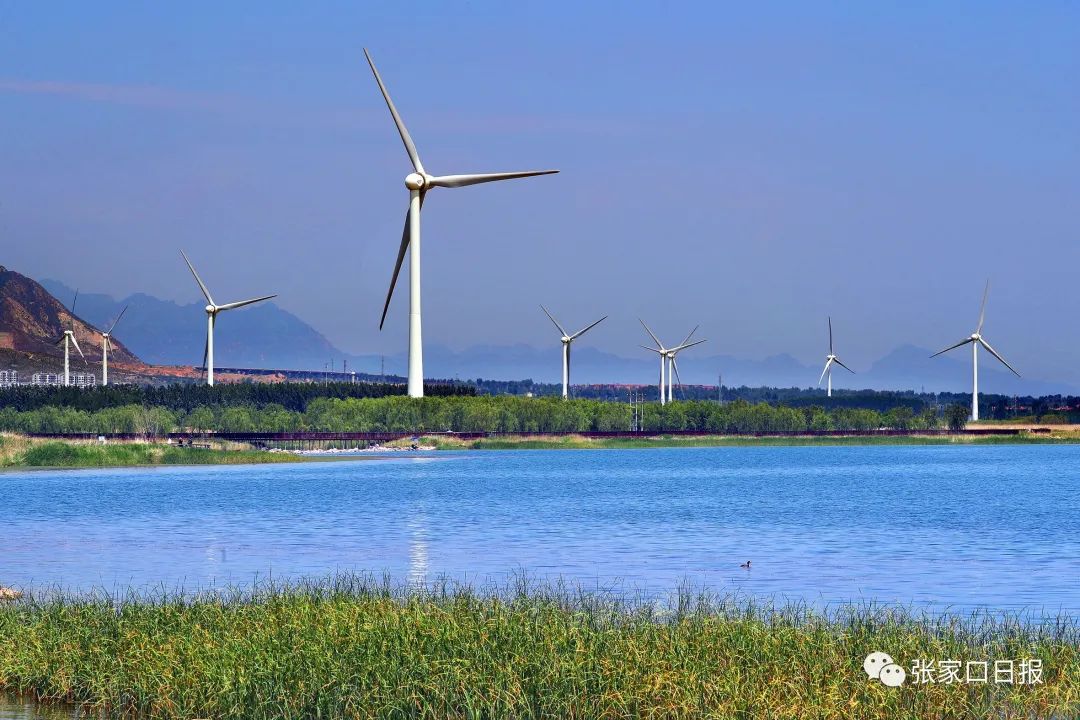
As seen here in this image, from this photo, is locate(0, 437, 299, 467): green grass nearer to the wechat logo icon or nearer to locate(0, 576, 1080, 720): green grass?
locate(0, 576, 1080, 720): green grass

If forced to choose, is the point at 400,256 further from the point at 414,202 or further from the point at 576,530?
the point at 576,530

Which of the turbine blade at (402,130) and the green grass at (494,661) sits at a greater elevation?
the turbine blade at (402,130)

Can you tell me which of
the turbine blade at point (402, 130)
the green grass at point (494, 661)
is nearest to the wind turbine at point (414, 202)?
the turbine blade at point (402, 130)

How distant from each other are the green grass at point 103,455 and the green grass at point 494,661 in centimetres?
9441

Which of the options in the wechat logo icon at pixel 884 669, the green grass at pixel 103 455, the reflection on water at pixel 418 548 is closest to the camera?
the wechat logo icon at pixel 884 669

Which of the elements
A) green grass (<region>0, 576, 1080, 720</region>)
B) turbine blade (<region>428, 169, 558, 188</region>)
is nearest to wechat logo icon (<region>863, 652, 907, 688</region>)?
green grass (<region>0, 576, 1080, 720</region>)

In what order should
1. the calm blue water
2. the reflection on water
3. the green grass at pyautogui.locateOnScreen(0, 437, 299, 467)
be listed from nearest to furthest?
the calm blue water, the reflection on water, the green grass at pyautogui.locateOnScreen(0, 437, 299, 467)

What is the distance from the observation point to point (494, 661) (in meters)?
24.1

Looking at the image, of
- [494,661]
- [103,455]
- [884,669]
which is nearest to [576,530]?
[494,661]

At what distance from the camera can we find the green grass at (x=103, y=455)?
396 ft

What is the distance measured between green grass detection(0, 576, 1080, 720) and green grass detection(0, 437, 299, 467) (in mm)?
94409

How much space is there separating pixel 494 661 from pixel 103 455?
106832mm

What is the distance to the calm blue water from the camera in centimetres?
4428

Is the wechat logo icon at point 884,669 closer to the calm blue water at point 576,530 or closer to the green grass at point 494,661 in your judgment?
the green grass at point 494,661
